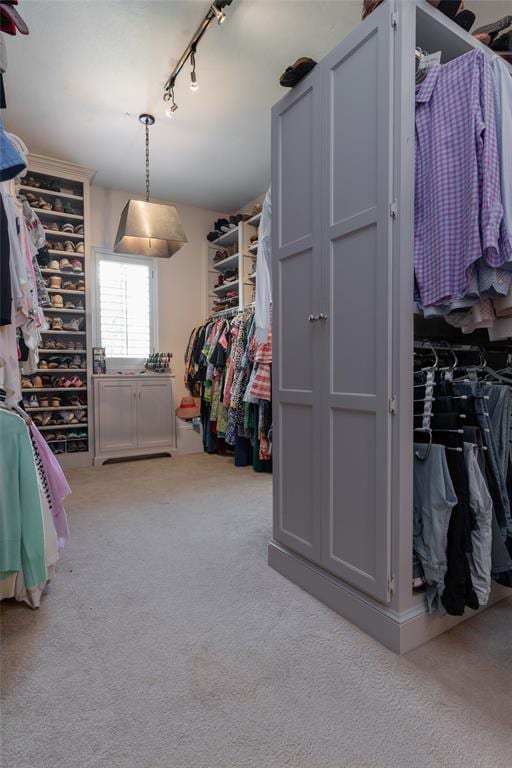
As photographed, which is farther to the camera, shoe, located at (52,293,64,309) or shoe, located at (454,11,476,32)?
shoe, located at (52,293,64,309)

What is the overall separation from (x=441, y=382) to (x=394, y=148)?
825mm

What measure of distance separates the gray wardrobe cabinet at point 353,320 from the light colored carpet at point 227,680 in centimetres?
15

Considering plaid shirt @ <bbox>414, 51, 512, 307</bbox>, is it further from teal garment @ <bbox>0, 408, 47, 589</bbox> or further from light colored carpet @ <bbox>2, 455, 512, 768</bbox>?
teal garment @ <bbox>0, 408, 47, 589</bbox>

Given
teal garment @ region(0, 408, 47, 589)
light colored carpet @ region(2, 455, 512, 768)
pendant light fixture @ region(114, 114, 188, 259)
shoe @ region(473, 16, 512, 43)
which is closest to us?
light colored carpet @ region(2, 455, 512, 768)

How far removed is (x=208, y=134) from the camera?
3.33 m

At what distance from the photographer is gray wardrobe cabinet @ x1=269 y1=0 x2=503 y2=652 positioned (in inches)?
51.9

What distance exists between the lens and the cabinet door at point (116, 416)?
4031mm

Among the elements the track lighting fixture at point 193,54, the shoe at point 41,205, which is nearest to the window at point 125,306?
the shoe at point 41,205

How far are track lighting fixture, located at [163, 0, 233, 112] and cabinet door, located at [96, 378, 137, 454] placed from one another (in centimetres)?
247

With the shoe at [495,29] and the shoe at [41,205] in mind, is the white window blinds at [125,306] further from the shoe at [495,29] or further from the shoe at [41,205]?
the shoe at [495,29]

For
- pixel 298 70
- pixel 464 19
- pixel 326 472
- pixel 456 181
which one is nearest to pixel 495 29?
pixel 464 19

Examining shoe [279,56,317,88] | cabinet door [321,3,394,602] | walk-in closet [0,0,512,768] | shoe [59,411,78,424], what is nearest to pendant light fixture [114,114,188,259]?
walk-in closet [0,0,512,768]

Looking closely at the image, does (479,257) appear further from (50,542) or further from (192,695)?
(50,542)

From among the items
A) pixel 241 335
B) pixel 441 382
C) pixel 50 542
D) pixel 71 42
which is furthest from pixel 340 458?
pixel 71 42
